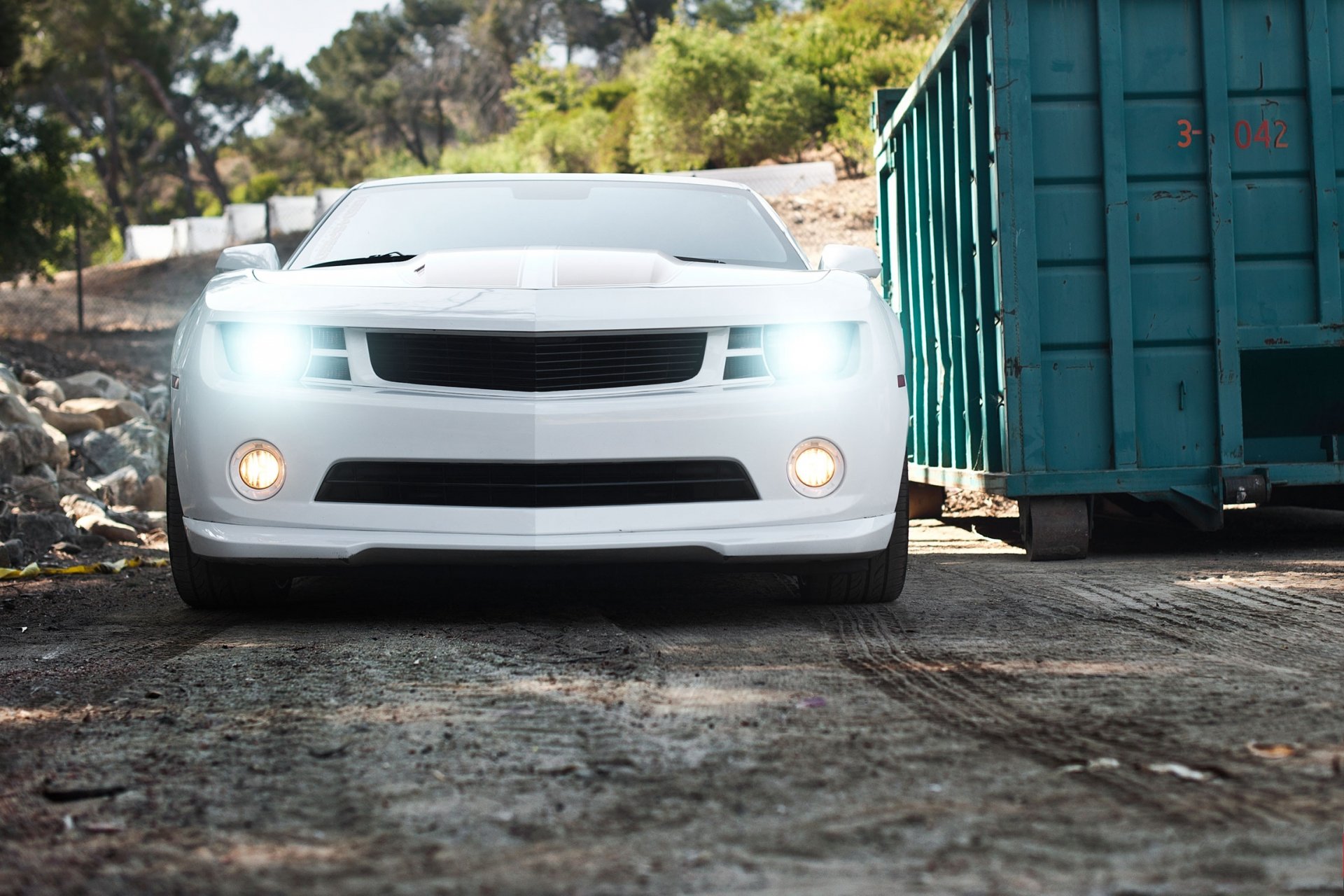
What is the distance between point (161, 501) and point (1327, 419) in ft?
25.7

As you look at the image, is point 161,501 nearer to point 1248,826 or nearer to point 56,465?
point 56,465

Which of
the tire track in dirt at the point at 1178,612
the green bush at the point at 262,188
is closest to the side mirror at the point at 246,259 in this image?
the tire track in dirt at the point at 1178,612

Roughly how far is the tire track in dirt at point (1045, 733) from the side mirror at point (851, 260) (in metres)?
1.44

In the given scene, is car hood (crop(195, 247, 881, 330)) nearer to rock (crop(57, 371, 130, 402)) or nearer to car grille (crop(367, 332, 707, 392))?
car grille (crop(367, 332, 707, 392))

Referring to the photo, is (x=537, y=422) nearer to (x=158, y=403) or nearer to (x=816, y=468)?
(x=816, y=468)

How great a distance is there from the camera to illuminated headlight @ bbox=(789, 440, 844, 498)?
432 cm

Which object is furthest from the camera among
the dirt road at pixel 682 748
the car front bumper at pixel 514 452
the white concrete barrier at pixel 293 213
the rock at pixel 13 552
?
the white concrete barrier at pixel 293 213

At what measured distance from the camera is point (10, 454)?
941 centimetres

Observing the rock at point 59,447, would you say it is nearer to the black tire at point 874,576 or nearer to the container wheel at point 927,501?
the container wheel at point 927,501

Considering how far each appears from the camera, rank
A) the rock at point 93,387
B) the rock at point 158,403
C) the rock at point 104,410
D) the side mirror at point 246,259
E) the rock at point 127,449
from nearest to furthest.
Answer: the side mirror at point 246,259 → the rock at point 127,449 → the rock at point 104,410 → the rock at point 93,387 → the rock at point 158,403

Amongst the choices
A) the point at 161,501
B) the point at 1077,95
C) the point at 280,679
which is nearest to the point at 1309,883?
the point at 280,679

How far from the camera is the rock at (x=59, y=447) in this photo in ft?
33.0

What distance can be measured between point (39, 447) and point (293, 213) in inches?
1522

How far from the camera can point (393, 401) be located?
4199mm
